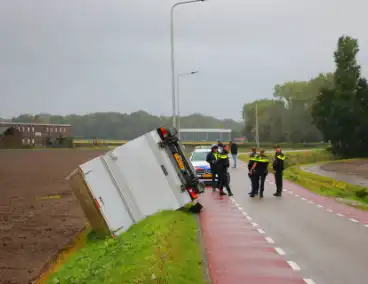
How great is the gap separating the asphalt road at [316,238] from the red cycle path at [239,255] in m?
0.32

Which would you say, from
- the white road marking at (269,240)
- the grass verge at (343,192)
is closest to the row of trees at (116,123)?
the grass verge at (343,192)

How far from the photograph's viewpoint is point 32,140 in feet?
358

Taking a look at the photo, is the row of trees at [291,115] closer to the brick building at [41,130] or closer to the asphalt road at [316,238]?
the brick building at [41,130]

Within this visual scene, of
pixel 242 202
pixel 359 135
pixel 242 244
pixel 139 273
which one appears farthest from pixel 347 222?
pixel 359 135

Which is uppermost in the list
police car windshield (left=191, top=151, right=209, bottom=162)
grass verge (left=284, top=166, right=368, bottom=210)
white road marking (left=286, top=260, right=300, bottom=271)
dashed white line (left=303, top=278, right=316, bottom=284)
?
police car windshield (left=191, top=151, right=209, bottom=162)

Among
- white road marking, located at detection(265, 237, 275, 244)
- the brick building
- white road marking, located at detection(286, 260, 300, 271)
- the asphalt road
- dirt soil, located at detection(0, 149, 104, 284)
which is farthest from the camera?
the brick building

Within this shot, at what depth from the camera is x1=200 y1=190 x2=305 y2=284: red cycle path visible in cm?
909

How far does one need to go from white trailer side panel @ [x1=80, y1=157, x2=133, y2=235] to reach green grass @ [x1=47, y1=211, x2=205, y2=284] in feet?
1.27

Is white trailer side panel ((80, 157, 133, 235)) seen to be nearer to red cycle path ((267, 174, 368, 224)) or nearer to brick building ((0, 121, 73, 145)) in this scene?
red cycle path ((267, 174, 368, 224))

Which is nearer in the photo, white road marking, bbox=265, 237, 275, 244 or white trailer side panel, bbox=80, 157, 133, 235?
white road marking, bbox=265, 237, 275, 244

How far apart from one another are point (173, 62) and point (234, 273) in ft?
101

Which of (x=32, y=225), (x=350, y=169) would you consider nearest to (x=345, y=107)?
(x=350, y=169)

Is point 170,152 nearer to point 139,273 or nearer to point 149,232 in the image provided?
point 149,232

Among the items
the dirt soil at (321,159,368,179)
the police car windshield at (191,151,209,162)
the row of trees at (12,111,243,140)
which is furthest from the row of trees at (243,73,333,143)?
the police car windshield at (191,151,209,162)
